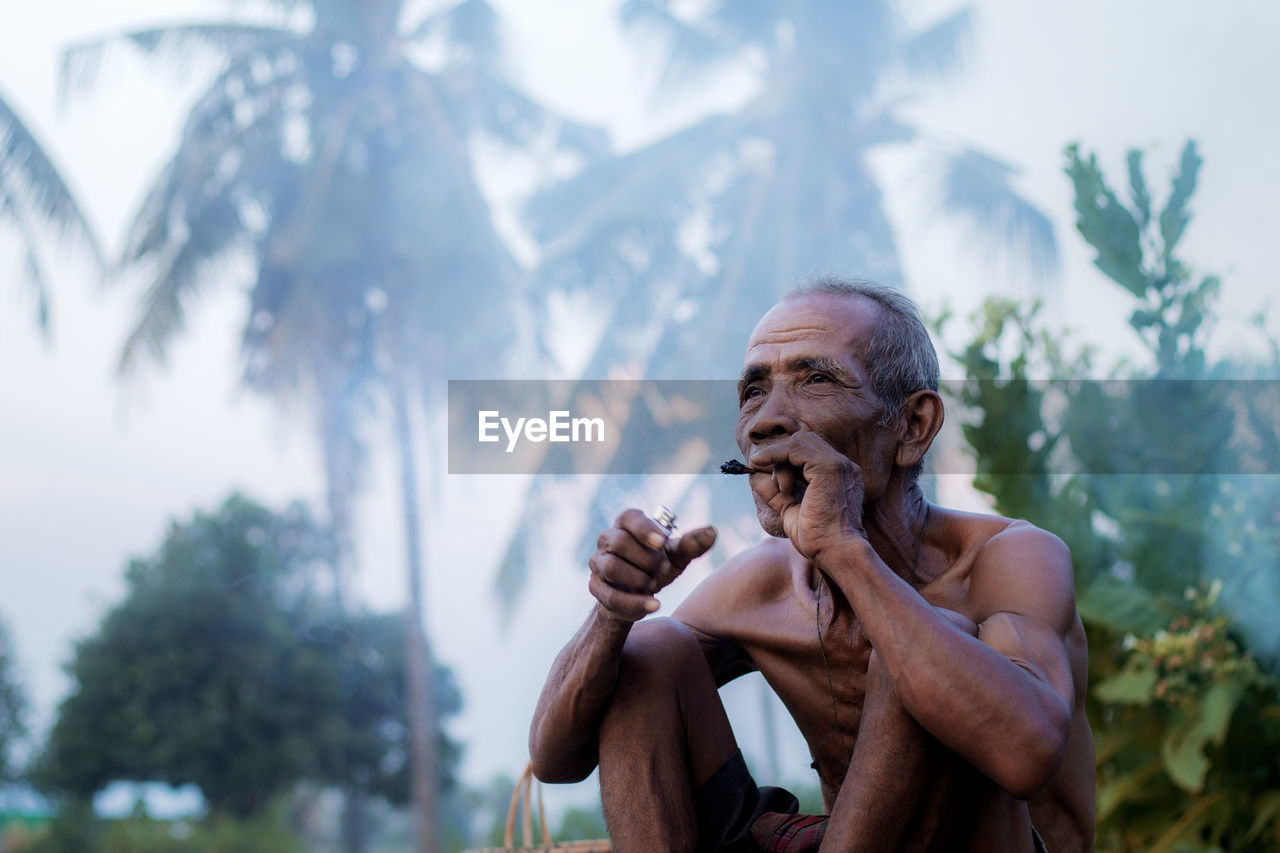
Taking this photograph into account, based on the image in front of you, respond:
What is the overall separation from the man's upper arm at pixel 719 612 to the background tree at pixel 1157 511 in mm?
2146

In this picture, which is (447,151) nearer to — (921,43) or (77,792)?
(921,43)

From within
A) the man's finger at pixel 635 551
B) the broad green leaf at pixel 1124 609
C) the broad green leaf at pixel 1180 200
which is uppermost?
the broad green leaf at pixel 1180 200

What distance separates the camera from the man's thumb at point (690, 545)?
1.31 meters

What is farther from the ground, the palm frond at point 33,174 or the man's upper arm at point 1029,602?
the palm frond at point 33,174

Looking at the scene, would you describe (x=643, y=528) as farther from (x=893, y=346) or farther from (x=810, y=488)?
(x=893, y=346)

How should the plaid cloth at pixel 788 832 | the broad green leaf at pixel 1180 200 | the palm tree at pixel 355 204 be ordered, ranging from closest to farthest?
the plaid cloth at pixel 788 832, the broad green leaf at pixel 1180 200, the palm tree at pixel 355 204

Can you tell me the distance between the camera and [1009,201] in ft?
42.3

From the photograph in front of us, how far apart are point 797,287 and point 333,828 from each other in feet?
62.5

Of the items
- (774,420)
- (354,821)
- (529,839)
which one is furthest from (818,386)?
(354,821)

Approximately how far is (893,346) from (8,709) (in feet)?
52.1

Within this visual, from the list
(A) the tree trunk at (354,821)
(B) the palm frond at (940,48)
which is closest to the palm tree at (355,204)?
(A) the tree trunk at (354,821)

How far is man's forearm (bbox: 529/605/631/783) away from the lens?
4.98ft

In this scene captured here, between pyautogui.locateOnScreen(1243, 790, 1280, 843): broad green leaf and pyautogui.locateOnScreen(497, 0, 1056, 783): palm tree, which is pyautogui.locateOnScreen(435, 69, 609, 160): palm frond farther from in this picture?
pyautogui.locateOnScreen(1243, 790, 1280, 843): broad green leaf

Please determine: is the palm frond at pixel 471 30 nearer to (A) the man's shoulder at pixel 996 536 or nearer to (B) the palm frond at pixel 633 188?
(B) the palm frond at pixel 633 188
